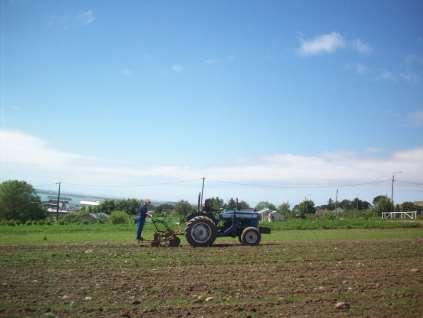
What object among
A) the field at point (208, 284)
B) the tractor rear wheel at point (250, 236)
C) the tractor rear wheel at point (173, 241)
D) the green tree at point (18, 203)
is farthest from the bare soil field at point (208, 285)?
the green tree at point (18, 203)

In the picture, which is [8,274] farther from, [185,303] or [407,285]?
[407,285]

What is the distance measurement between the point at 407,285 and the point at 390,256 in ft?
17.2

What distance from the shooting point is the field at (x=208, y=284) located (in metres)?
7.11

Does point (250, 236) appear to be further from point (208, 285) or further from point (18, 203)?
point (18, 203)

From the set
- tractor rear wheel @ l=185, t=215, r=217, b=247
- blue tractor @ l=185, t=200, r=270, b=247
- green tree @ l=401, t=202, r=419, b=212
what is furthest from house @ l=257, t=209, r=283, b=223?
tractor rear wheel @ l=185, t=215, r=217, b=247

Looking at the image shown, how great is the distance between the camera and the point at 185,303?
7484 millimetres

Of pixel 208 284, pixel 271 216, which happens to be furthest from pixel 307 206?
pixel 208 284

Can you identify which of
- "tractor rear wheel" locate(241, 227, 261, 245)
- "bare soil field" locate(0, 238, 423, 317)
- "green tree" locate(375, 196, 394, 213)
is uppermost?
"green tree" locate(375, 196, 394, 213)

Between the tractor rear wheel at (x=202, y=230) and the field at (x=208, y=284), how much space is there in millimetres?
3242

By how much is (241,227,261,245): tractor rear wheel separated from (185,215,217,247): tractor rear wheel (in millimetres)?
1431

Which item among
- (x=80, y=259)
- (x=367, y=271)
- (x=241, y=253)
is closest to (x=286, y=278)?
(x=367, y=271)

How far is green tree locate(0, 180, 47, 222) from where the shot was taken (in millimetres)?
77812

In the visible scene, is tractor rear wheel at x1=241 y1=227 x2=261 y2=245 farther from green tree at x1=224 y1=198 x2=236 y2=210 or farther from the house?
the house

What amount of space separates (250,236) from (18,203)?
227 feet
